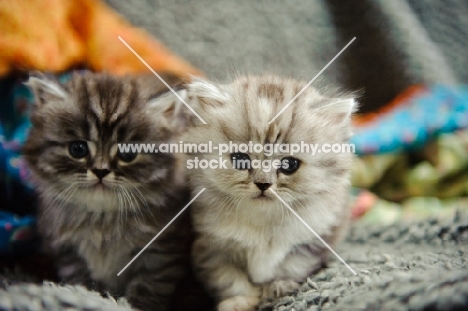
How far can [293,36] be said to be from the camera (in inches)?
74.2

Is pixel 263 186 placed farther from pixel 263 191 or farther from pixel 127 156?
pixel 127 156

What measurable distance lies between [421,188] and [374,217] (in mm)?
240

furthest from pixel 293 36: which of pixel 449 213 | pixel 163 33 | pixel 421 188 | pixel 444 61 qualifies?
pixel 449 213

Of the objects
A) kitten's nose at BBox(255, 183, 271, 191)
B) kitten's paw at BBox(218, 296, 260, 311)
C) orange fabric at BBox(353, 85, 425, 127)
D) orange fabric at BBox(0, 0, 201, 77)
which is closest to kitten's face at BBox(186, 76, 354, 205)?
kitten's nose at BBox(255, 183, 271, 191)

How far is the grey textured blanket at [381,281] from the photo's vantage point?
0.75 metres

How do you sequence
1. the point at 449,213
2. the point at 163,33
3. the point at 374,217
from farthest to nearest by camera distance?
the point at 163,33, the point at 374,217, the point at 449,213

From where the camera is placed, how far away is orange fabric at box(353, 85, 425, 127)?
5.69 ft

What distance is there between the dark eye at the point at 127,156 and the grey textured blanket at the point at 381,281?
0.95 feet

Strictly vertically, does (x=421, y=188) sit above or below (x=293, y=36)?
below

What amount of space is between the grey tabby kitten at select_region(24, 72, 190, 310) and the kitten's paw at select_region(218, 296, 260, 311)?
0.45 feet

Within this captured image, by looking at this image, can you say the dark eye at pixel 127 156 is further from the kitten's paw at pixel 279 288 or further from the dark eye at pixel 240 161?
the kitten's paw at pixel 279 288

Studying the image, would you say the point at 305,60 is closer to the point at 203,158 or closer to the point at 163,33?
the point at 163,33

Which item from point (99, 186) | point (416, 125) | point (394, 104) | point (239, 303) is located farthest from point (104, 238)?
point (394, 104)

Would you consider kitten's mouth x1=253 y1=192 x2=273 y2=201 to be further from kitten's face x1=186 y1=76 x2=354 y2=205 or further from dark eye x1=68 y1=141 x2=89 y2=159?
dark eye x1=68 y1=141 x2=89 y2=159
